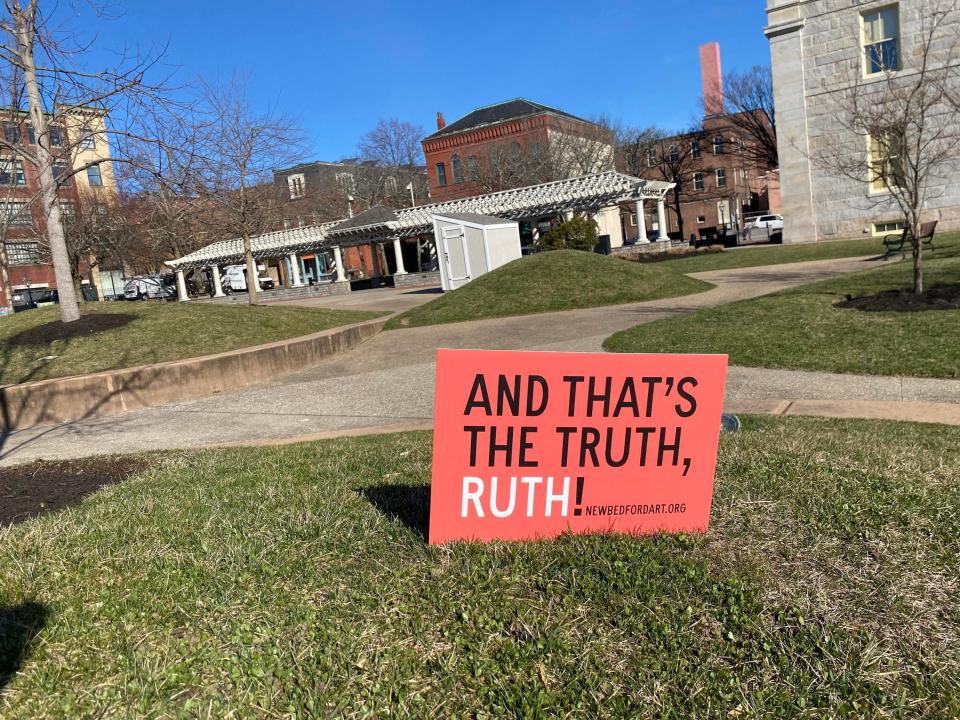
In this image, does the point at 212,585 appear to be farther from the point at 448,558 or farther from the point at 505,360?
the point at 505,360

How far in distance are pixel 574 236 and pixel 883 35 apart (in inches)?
495

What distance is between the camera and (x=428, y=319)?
16.0 m

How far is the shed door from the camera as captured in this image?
23625 millimetres

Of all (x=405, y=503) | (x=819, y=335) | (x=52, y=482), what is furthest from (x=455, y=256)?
(x=405, y=503)

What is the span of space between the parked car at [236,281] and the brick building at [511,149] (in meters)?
17.1

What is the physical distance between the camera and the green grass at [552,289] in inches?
628

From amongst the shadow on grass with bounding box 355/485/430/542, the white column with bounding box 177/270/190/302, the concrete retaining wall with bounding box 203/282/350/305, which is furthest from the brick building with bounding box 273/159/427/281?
the shadow on grass with bounding box 355/485/430/542

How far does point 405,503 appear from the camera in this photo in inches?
166

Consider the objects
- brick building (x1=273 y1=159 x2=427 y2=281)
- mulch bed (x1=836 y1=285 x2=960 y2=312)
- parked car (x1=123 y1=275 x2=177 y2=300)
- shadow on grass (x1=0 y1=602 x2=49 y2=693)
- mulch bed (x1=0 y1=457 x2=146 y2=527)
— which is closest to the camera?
shadow on grass (x1=0 y1=602 x2=49 y2=693)

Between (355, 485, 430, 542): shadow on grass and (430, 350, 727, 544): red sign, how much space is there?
424mm

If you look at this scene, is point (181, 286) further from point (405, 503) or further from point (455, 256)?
point (405, 503)

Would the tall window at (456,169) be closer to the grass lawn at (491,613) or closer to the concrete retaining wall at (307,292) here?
the concrete retaining wall at (307,292)

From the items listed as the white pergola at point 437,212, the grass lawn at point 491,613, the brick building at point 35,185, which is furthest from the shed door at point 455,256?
the grass lawn at point 491,613

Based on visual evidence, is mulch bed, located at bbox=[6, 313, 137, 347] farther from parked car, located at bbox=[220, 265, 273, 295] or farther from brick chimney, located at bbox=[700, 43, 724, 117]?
brick chimney, located at bbox=[700, 43, 724, 117]
